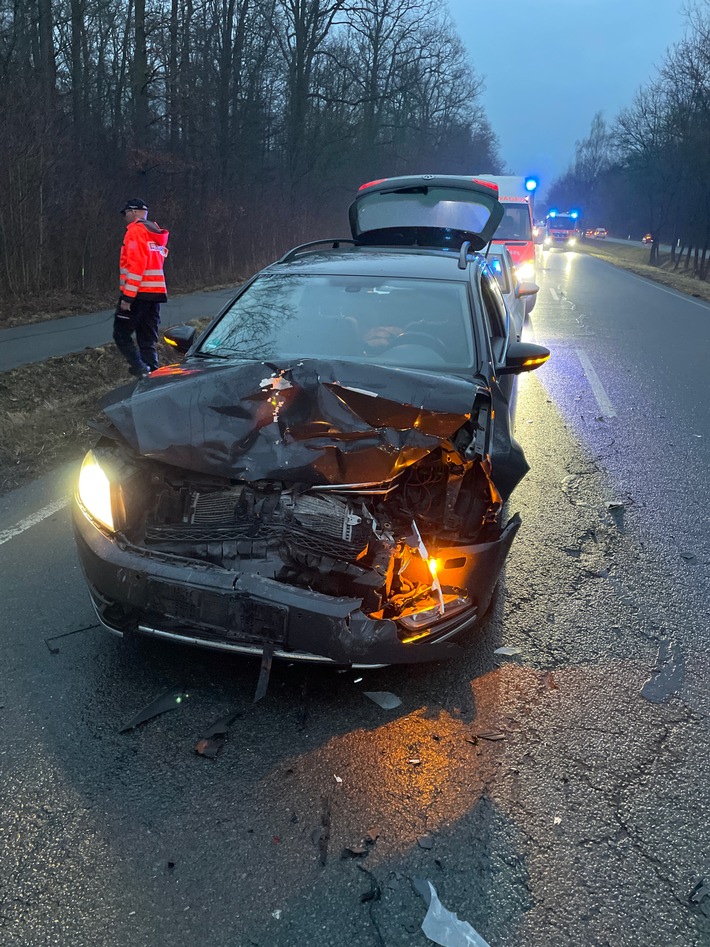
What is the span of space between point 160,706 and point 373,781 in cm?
95

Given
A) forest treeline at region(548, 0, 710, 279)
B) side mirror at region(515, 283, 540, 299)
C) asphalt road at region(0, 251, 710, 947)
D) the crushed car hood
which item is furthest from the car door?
forest treeline at region(548, 0, 710, 279)

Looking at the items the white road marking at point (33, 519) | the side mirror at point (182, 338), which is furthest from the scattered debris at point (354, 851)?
the side mirror at point (182, 338)

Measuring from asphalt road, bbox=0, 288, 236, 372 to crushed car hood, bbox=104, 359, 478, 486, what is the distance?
517 centimetres

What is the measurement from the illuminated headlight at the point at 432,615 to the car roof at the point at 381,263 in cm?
255

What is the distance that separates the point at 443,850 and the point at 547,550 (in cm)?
261

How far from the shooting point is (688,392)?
9422mm

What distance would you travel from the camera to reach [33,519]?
16.2 ft

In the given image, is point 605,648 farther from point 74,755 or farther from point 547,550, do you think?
point 74,755

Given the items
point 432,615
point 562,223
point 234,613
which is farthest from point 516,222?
point 562,223

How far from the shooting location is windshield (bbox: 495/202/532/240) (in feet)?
56.6

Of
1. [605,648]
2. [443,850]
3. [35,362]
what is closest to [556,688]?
[605,648]

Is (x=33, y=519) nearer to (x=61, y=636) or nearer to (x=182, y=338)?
(x=182, y=338)

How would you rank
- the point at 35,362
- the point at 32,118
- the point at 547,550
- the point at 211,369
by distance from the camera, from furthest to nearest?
1. the point at 32,118
2. the point at 35,362
3. the point at 547,550
4. the point at 211,369

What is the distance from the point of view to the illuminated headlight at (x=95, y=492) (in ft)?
10.6
